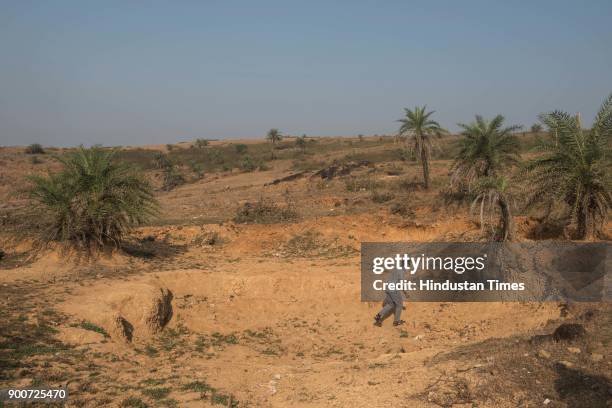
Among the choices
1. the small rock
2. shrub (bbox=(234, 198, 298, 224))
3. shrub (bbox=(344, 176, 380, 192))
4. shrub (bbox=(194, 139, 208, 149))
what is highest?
Result: shrub (bbox=(194, 139, 208, 149))

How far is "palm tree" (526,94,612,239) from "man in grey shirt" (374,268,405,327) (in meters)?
3.70

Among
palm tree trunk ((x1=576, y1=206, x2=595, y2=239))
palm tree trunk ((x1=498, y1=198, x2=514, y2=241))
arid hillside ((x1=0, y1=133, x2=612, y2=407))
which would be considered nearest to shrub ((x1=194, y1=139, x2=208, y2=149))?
arid hillside ((x1=0, y1=133, x2=612, y2=407))

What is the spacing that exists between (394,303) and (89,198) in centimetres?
815

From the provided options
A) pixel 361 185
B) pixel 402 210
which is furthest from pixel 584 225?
pixel 361 185

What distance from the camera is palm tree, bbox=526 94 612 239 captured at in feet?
34.9

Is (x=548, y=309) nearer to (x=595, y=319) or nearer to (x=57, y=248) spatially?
(x=595, y=319)

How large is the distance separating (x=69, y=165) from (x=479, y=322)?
10.8m

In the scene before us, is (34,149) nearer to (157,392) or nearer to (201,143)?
(201,143)

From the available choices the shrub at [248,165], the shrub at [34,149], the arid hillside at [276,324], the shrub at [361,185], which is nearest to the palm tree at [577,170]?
the arid hillside at [276,324]

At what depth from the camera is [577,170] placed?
10.8m

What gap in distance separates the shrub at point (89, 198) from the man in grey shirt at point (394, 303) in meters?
6.74

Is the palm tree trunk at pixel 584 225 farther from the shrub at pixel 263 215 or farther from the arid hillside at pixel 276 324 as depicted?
the shrub at pixel 263 215

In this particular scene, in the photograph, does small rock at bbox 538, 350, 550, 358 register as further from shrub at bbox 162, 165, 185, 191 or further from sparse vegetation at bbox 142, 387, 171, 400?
shrub at bbox 162, 165, 185, 191

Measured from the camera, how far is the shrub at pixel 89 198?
39.9 ft
